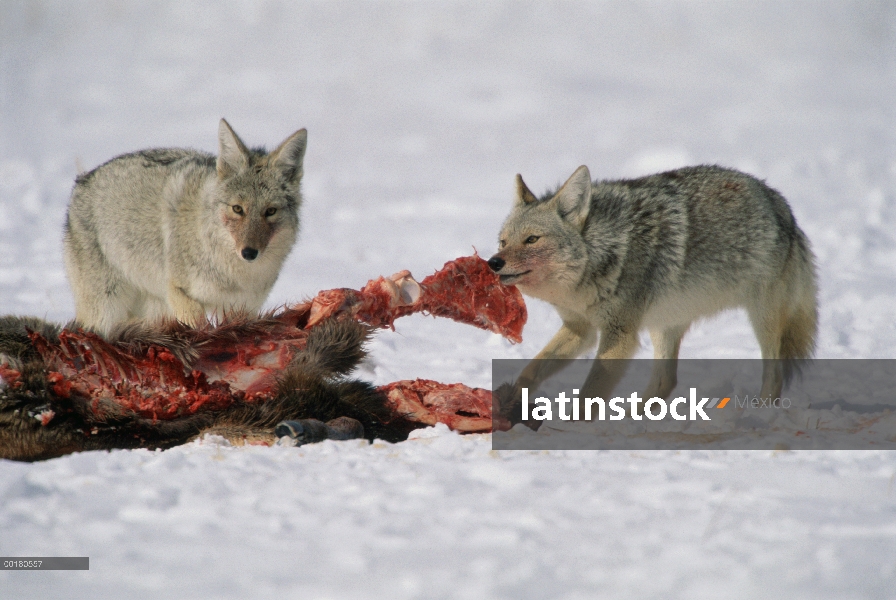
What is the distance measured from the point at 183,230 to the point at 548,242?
2805 mm

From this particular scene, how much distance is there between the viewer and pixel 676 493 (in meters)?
3.32

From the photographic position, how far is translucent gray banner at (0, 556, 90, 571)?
271 centimetres

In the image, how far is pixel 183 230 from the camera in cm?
635

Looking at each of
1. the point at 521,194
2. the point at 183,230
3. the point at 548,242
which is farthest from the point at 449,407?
the point at 183,230

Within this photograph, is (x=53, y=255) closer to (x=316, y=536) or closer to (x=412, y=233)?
(x=412, y=233)

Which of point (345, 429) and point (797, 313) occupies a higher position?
point (797, 313)

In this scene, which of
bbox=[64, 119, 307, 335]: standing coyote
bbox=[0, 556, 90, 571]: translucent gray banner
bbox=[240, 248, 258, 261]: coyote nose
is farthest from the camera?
bbox=[64, 119, 307, 335]: standing coyote

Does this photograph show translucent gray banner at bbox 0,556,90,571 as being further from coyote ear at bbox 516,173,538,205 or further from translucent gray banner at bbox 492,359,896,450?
coyote ear at bbox 516,173,538,205

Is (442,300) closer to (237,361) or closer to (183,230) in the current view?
(237,361)

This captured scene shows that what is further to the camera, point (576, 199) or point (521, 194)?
point (521, 194)

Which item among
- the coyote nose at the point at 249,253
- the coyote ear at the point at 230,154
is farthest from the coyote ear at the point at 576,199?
the coyote ear at the point at 230,154

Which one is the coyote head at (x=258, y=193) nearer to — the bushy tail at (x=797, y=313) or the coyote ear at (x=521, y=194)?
the coyote ear at (x=521, y=194)

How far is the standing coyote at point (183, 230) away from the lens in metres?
6.12

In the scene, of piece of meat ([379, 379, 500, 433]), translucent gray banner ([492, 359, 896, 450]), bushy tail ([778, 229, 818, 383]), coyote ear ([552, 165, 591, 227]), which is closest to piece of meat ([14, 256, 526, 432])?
piece of meat ([379, 379, 500, 433])
